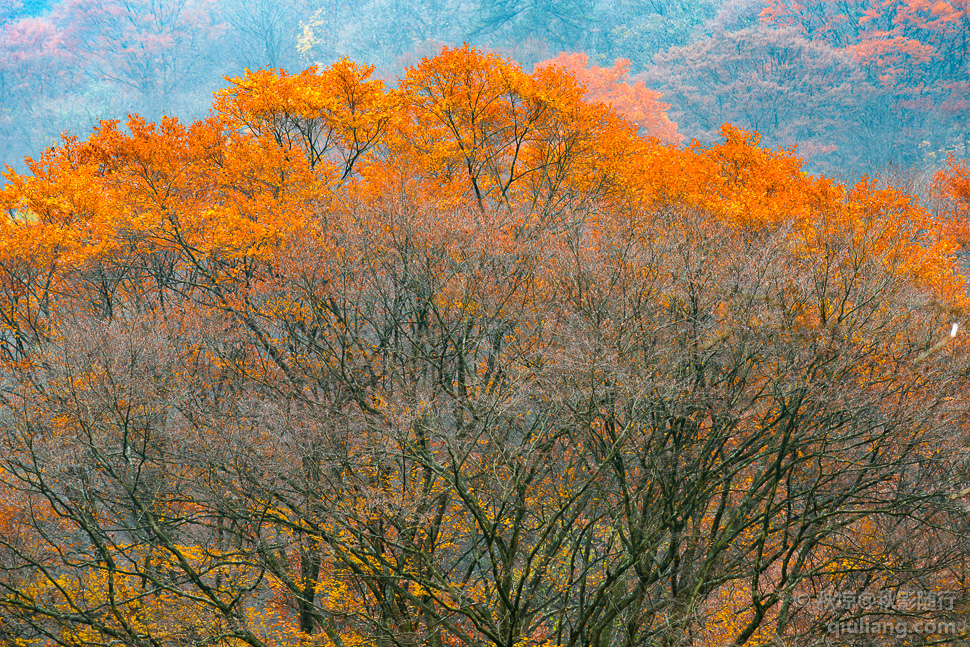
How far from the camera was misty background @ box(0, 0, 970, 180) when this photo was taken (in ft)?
172

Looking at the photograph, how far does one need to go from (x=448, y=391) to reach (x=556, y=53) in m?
60.3

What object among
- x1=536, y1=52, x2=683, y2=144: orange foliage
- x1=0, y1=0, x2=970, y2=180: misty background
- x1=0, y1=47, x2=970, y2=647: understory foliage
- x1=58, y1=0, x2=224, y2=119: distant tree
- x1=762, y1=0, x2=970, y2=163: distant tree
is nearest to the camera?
x1=0, y1=47, x2=970, y2=647: understory foliage

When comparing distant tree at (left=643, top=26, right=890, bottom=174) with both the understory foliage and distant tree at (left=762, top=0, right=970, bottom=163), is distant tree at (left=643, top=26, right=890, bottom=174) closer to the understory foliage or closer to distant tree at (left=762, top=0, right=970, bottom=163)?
distant tree at (left=762, top=0, right=970, bottom=163)

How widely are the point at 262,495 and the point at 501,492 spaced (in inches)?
171

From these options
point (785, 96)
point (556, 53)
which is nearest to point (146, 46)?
point (556, 53)

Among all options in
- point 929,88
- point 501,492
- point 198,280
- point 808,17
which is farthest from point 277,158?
point 808,17

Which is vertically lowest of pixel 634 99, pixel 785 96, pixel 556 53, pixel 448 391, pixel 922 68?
pixel 448 391

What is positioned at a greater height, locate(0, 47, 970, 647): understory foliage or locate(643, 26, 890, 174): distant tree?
locate(643, 26, 890, 174): distant tree

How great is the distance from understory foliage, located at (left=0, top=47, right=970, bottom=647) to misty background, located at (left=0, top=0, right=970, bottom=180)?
39.6 metres

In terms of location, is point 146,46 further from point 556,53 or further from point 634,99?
point 634,99

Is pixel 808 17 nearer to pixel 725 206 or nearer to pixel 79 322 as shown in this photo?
pixel 725 206

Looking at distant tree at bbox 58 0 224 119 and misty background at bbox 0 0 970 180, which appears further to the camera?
distant tree at bbox 58 0 224 119

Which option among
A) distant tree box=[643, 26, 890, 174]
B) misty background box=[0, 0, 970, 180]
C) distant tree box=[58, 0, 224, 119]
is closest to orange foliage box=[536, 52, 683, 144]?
misty background box=[0, 0, 970, 180]

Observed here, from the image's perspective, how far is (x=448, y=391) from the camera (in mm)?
13672
